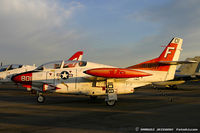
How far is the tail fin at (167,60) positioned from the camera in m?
13.6

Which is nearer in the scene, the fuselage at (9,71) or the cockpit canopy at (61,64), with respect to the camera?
the cockpit canopy at (61,64)

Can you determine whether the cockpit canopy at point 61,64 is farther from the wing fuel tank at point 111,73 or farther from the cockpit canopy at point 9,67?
the cockpit canopy at point 9,67

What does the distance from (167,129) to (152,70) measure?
7.87 meters

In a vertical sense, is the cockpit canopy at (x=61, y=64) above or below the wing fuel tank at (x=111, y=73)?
above

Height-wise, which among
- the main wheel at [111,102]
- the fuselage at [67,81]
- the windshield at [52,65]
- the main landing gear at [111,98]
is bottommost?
the main wheel at [111,102]

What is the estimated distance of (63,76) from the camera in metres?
12.6

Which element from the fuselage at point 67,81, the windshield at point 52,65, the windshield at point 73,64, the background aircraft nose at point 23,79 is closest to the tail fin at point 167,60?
the fuselage at point 67,81

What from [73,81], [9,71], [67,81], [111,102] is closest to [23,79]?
[67,81]

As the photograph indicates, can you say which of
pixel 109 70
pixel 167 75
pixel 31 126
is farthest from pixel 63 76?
pixel 167 75

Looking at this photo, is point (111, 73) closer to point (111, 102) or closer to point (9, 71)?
point (111, 102)

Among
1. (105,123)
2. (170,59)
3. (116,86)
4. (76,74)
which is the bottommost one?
(105,123)

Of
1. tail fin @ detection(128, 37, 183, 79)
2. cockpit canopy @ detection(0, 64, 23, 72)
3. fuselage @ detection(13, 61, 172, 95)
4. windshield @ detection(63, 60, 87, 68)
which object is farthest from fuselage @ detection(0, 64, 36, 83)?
tail fin @ detection(128, 37, 183, 79)

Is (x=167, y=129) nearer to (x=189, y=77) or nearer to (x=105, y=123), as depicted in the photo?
(x=105, y=123)

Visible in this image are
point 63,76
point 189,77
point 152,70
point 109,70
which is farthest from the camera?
point 189,77
